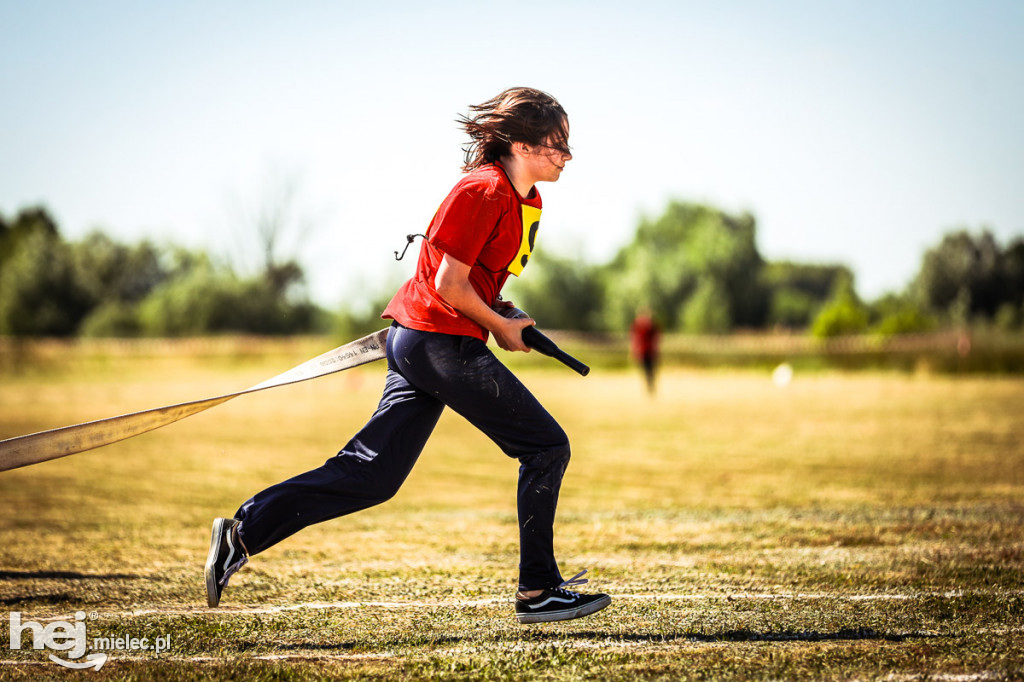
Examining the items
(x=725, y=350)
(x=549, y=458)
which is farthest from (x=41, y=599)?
(x=725, y=350)

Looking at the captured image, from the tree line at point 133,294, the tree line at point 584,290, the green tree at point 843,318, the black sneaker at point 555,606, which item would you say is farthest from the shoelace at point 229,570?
the tree line at point 133,294

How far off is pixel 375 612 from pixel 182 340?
53730mm

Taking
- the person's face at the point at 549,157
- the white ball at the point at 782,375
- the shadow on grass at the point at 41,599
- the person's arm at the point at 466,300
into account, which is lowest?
the white ball at the point at 782,375

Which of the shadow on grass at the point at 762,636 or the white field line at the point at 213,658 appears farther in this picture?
the shadow on grass at the point at 762,636

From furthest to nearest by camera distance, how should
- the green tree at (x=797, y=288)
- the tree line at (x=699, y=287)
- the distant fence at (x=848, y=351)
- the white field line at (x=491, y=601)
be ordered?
1. the tree line at (x=699, y=287)
2. the green tree at (x=797, y=288)
3. the distant fence at (x=848, y=351)
4. the white field line at (x=491, y=601)

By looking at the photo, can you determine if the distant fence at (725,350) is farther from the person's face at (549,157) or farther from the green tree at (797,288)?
the person's face at (549,157)

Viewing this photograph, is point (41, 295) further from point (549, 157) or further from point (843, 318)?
point (549, 157)

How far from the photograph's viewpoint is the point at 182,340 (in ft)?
178

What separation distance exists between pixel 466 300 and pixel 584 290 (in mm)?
69673

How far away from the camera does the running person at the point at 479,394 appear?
3471 millimetres

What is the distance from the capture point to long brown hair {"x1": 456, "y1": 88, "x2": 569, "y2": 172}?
11.7 ft

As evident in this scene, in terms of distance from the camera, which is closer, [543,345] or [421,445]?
[543,345]

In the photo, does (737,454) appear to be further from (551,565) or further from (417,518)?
(551,565)

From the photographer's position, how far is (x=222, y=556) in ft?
11.7
